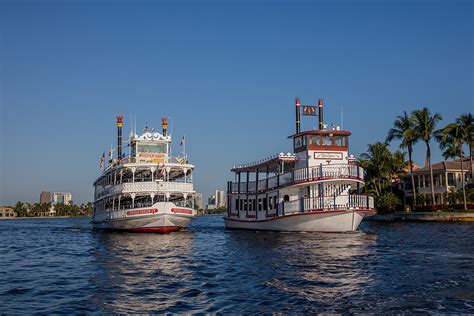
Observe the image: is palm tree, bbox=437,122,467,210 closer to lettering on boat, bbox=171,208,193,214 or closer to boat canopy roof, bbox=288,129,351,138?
boat canopy roof, bbox=288,129,351,138

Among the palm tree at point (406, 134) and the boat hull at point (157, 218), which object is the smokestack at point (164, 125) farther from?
the palm tree at point (406, 134)

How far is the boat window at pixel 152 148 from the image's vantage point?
42.9 metres

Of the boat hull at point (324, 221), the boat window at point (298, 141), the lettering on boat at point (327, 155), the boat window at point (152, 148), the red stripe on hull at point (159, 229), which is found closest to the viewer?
the boat hull at point (324, 221)

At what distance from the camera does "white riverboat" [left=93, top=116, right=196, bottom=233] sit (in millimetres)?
38531

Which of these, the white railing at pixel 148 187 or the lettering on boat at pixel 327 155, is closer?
the lettering on boat at pixel 327 155

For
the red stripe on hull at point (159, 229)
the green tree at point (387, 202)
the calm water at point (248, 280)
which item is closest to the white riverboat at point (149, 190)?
the red stripe on hull at point (159, 229)

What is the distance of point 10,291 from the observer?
14.6 metres

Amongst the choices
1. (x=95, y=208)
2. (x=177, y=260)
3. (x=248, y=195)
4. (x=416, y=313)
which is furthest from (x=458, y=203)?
(x=416, y=313)

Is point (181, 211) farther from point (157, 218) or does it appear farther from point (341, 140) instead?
point (341, 140)

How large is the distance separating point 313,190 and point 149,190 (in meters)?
13.5

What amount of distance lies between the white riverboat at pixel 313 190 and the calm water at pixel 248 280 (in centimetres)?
758

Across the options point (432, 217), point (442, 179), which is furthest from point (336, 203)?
point (442, 179)

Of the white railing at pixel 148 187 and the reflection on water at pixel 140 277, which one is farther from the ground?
the white railing at pixel 148 187

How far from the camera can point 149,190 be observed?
39000mm
